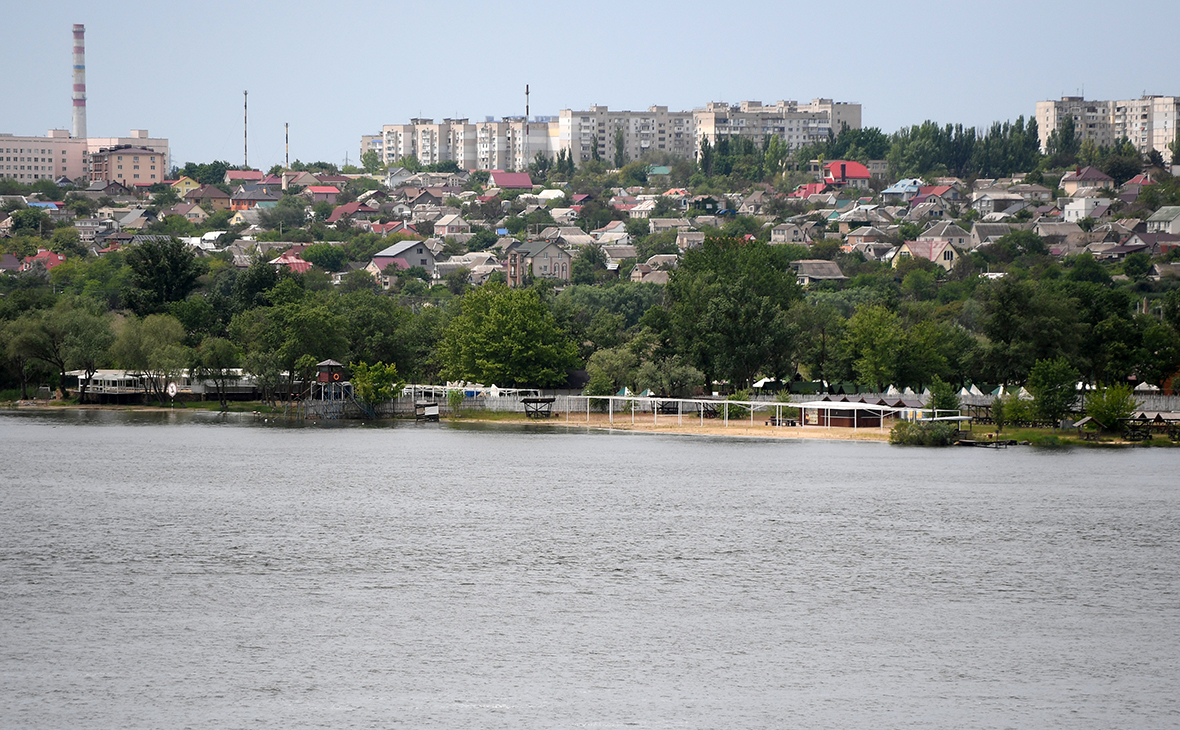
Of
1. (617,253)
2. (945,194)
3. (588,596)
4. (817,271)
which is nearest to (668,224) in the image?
(617,253)

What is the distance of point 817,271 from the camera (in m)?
136

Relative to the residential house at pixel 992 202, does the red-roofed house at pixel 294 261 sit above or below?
below

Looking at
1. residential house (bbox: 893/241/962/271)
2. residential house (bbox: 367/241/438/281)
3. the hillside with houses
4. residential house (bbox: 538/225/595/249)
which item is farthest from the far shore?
residential house (bbox: 538/225/595/249)

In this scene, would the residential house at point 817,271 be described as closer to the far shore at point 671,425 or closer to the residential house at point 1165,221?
the residential house at point 1165,221

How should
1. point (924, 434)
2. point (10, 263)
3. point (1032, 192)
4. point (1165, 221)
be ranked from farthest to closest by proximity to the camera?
point (1032, 192), point (1165, 221), point (10, 263), point (924, 434)

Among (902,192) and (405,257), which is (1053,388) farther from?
(902,192)

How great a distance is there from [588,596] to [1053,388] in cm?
3758

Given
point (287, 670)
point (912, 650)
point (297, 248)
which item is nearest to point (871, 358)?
point (912, 650)

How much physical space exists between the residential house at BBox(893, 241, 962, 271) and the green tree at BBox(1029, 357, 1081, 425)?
8389 cm

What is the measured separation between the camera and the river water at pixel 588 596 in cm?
2069

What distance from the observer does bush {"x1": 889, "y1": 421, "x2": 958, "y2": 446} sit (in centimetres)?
5766

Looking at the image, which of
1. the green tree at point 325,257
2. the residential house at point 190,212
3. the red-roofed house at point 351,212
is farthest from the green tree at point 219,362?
the red-roofed house at point 351,212

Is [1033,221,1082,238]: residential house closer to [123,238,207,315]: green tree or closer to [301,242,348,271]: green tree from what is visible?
[301,242,348,271]: green tree

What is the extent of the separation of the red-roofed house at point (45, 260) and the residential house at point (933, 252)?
93.3m
